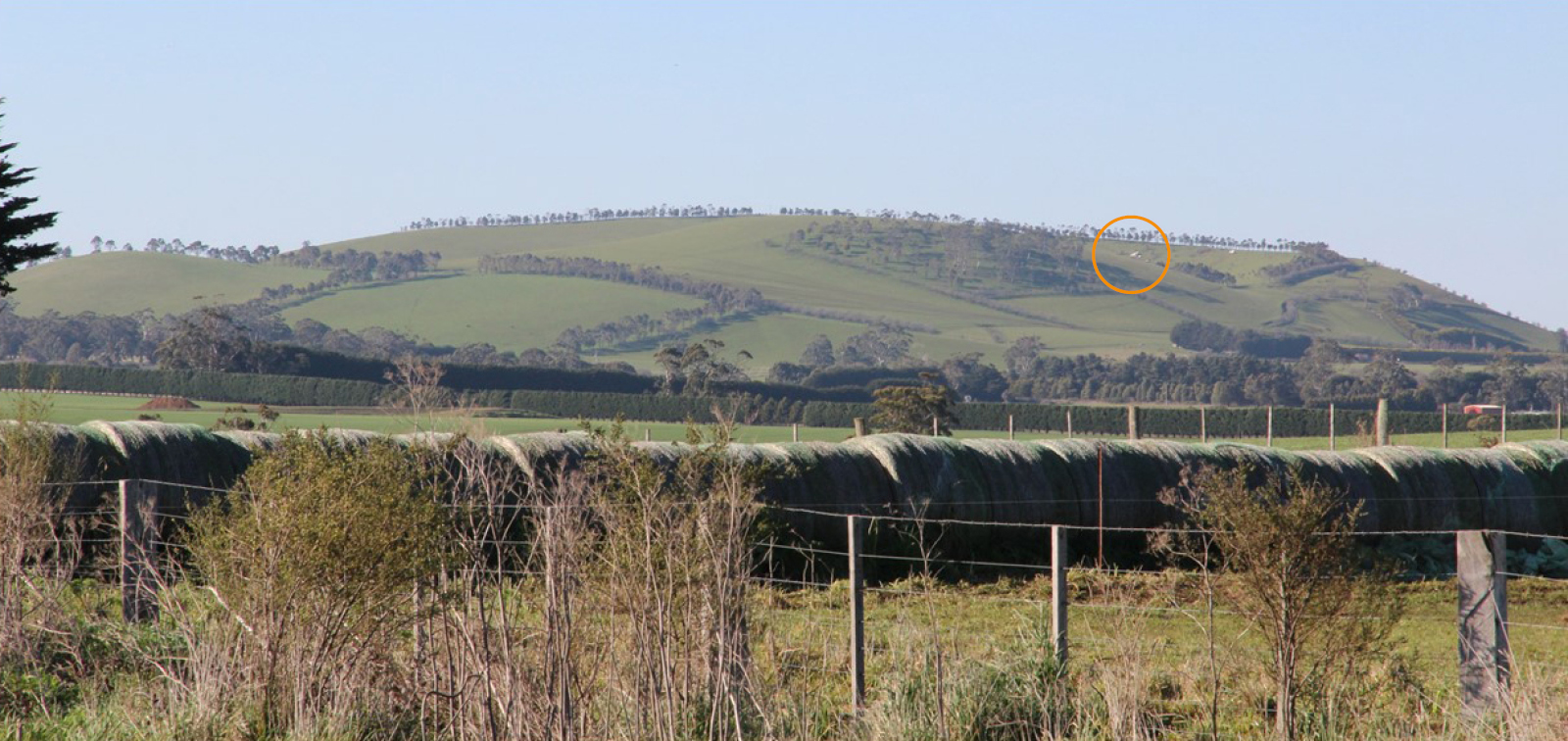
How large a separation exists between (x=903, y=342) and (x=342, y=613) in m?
151

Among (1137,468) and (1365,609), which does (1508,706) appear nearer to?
(1365,609)

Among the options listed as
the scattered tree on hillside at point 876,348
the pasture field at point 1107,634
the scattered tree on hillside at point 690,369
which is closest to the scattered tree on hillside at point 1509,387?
the scattered tree on hillside at point 876,348

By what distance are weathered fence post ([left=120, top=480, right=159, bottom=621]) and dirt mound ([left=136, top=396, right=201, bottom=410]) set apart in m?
62.5

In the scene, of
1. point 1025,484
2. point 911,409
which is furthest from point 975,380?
point 1025,484

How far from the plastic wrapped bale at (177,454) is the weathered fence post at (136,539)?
6765 mm

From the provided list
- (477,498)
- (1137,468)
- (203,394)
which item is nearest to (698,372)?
(203,394)

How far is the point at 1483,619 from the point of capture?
8930mm

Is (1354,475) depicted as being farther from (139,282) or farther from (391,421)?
(139,282)

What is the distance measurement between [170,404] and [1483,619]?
6995cm

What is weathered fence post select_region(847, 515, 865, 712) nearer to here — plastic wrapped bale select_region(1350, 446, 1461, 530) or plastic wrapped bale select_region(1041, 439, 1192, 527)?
plastic wrapped bale select_region(1041, 439, 1192, 527)

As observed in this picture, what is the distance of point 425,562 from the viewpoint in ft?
29.7

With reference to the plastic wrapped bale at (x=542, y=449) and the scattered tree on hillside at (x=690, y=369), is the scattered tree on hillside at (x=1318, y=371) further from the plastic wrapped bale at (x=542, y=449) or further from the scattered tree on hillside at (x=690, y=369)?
the plastic wrapped bale at (x=542, y=449)

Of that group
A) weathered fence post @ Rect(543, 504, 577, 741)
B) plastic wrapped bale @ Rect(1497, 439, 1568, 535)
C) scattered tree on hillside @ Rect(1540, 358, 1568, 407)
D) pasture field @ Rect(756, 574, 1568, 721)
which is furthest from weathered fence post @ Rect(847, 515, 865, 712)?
scattered tree on hillside @ Rect(1540, 358, 1568, 407)

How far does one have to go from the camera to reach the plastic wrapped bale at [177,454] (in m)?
18.8
